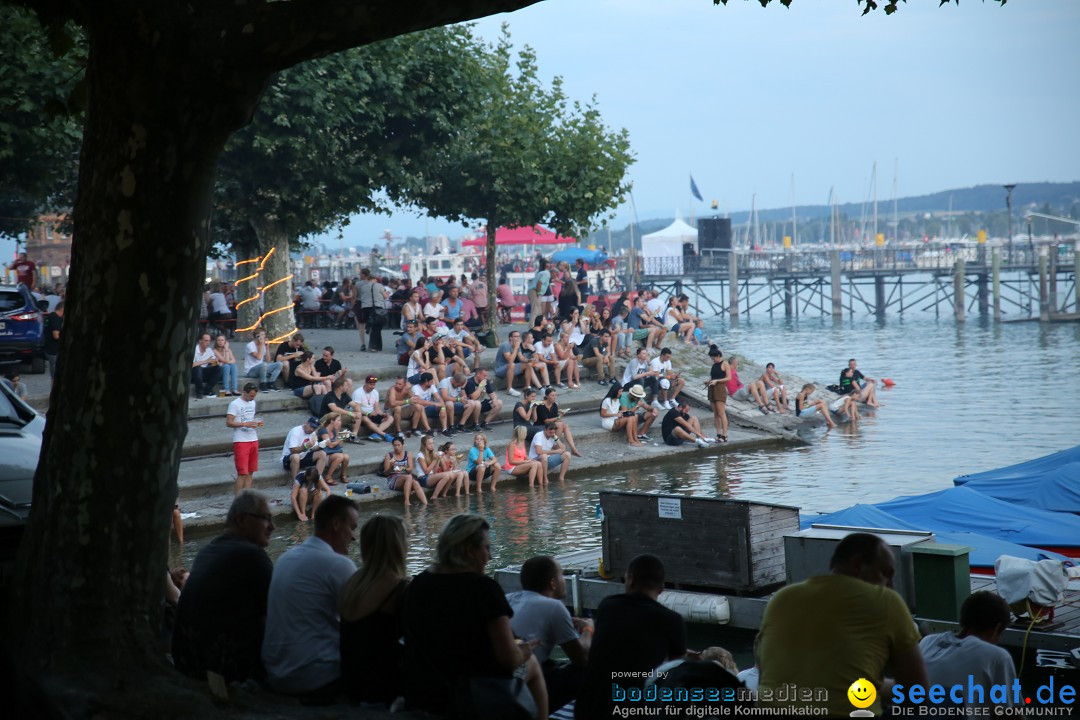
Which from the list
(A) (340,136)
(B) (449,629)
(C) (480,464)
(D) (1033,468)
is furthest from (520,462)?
(B) (449,629)

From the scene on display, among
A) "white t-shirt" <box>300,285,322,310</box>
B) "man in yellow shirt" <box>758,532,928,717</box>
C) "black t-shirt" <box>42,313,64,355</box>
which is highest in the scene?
"white t-shirt" <box>300,285,322,310</box>

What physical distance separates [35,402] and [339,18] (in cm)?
1540

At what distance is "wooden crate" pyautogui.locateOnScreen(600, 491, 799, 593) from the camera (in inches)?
428

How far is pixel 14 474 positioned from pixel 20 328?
1570 centimetres

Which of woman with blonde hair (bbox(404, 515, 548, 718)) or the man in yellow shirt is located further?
woman with blonde hair (bbox(404, 515, 548, 718))

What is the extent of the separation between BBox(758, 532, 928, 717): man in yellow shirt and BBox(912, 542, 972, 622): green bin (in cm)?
541

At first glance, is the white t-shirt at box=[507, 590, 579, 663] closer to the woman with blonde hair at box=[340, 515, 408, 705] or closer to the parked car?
the woman with blonde hair at box=[340, 515, 408, 705]

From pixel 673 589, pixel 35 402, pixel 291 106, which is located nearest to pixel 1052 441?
pixel 673 589

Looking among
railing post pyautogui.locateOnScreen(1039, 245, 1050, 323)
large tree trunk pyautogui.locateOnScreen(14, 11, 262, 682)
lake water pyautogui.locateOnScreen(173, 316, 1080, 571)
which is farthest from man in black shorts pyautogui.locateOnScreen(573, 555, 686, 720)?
railing post pyautogui.locateOnScreen(1039, 245, 1050, 323)

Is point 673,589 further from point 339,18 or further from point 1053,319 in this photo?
point 1053,319

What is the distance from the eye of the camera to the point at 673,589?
11430 millimetres

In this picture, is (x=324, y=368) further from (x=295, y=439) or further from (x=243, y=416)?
(x=243, y=416)

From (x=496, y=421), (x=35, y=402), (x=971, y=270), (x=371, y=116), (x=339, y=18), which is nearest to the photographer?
(x=339, y=18)

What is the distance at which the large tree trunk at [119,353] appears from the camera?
5.41m
